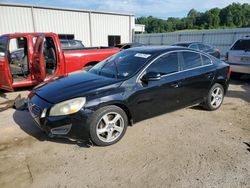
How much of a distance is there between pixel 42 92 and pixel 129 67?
1665 millimetres

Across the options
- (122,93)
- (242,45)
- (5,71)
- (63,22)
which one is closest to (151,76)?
(122,93)

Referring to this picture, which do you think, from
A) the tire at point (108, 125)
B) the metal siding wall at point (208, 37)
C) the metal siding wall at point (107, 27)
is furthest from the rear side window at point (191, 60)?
the metal siding wall at point (107, 27)

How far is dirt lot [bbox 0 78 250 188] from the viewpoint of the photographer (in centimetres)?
307

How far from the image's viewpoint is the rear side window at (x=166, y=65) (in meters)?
4.39

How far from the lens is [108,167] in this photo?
335 cm

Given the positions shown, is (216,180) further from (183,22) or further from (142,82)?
(183,22)

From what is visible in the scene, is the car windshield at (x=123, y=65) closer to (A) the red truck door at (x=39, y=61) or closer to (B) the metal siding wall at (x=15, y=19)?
(A) the red truck door at (x=39, y=61)

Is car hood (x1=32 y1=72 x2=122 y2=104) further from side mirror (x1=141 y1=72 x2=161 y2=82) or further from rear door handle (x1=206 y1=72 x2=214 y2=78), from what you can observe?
rear door handle (x1=206 y1=72 x2=214 y2=78)

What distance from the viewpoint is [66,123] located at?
356 cm

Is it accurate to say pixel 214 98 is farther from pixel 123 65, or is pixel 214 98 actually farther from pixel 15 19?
pixel 15 19

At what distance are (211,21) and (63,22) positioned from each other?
76223 mm

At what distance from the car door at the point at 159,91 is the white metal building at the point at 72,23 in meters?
16.9

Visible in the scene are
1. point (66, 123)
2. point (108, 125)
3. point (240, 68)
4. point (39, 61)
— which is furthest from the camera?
point (240, 68)

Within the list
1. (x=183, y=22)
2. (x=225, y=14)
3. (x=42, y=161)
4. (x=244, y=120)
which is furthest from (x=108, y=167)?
Result: (x=225, y=14)
